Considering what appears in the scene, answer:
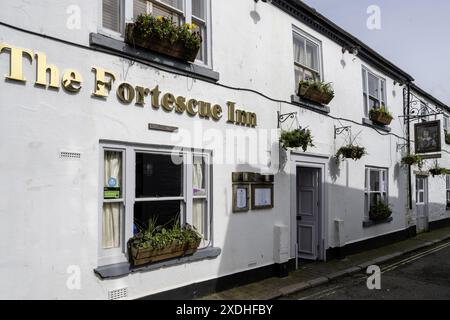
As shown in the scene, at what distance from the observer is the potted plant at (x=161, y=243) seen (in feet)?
18.0

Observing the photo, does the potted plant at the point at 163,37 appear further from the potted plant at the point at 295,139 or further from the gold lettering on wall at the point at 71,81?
the potted plant at the point at 295,139

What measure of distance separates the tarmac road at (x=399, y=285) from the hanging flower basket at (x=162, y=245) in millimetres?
2282

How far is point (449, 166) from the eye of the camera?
758 inches

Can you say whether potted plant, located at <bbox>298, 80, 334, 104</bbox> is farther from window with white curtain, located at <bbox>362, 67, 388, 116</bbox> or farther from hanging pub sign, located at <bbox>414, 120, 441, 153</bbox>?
hanging pub sign, located at <bbox>414, 120, 441, 153</bbox>

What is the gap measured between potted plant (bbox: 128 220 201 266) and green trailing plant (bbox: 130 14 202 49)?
2923 mm

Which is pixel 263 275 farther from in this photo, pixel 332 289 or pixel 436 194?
pixel 436 194

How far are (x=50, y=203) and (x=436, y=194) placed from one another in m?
17.8

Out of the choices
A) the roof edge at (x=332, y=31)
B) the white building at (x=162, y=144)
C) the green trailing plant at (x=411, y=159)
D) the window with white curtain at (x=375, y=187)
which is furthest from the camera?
the green trailing plant at (x=411, y=159)

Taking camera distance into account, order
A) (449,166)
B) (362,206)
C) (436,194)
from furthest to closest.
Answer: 1. (449,166)
2. (436,194)
3. (362,206)

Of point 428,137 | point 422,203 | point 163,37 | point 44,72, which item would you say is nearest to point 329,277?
point 163,37

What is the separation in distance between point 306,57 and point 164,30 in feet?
16.7

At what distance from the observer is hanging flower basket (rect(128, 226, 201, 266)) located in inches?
216

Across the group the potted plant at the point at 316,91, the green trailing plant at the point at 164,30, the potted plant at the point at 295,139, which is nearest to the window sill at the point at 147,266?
the potted plant at the point at 295,139

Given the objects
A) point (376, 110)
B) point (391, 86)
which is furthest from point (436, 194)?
point (376, 110)
